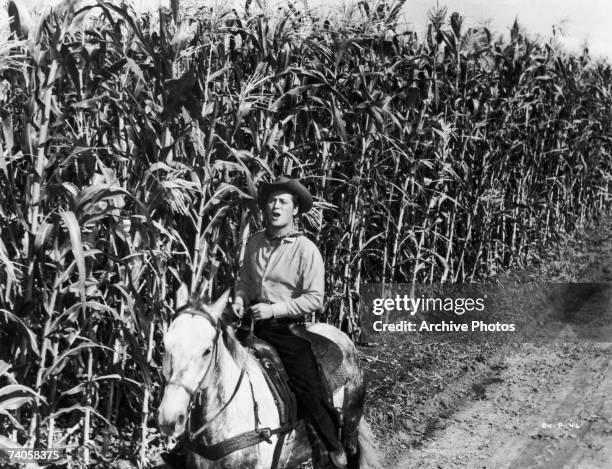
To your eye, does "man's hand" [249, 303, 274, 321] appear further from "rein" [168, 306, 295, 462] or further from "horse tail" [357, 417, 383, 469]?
"horse tail" [357, 417, 383, 469]

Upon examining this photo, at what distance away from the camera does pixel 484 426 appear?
6.63 metres

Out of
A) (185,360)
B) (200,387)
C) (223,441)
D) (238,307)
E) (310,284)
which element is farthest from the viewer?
(310,284)

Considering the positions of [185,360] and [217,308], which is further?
[217,308]

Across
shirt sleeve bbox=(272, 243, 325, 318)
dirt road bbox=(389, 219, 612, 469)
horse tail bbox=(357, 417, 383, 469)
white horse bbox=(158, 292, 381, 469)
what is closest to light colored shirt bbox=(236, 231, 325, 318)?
shirt sleeve bbox=(272, 243, 325, 318)

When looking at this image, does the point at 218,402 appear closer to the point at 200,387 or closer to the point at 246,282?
the point at 200,387

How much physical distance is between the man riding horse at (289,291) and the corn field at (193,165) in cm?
55

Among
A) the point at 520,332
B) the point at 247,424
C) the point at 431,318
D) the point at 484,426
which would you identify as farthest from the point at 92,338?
the point at 520,332

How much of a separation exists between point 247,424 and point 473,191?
23.4ft

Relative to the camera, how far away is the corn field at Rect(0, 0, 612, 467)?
4098 millimetres

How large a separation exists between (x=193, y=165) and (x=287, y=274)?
4.23ft

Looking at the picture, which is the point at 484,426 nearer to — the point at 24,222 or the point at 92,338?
the point at 92,338

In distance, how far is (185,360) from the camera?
3.02 m

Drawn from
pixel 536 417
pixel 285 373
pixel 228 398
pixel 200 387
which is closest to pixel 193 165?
pixel 285 373

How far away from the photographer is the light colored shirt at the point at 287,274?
4133 mm
